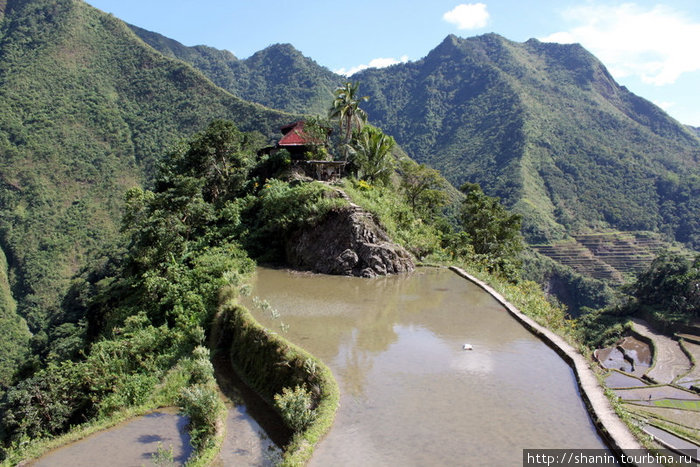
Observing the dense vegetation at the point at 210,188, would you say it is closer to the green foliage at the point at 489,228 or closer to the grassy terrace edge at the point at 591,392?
the green foliage at the point at 489,228

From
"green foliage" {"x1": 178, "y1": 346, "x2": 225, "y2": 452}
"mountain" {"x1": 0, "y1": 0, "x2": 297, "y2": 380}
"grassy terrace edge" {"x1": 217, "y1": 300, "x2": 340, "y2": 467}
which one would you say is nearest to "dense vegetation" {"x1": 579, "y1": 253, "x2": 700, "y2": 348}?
"grassy terrace edge" {"x1": 217, "y1": 300, "x2": 340, "y2": 467}

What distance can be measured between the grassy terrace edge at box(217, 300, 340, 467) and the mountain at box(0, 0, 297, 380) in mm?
59726

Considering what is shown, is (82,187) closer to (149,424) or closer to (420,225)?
(420,225)

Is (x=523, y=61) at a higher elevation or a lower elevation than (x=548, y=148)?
higher

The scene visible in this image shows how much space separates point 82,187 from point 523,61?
168597 mm

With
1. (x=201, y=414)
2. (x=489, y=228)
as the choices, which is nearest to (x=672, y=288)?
(x=489, y=228)

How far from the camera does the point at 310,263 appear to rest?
17.7 m

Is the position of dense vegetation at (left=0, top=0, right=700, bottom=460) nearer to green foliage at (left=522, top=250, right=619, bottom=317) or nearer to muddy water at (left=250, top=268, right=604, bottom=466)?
green foliage at (left=522, top=250, right=619, bottom=317)

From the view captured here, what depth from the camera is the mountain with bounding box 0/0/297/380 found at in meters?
71.7

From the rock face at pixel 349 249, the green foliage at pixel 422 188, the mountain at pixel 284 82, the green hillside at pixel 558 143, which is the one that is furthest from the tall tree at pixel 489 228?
the mountain at pixel 284 82

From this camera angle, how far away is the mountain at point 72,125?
7169 centimetres

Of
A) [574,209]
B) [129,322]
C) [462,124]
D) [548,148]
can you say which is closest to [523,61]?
[462,124]

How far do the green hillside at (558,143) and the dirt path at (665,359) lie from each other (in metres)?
51.3

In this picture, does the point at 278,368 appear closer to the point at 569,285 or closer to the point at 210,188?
the point at 210,188
